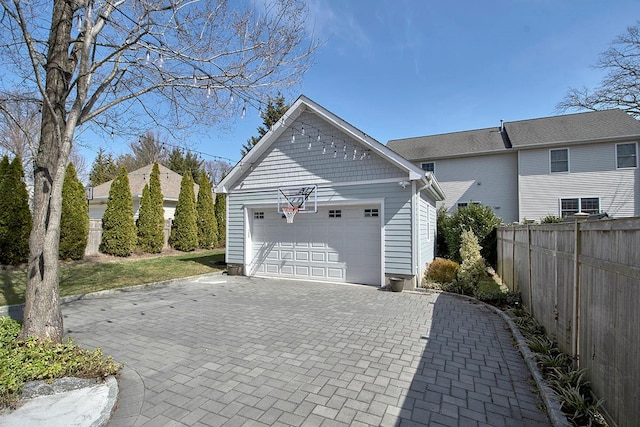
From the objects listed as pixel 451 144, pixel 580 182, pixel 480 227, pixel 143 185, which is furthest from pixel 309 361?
pixel 143 185

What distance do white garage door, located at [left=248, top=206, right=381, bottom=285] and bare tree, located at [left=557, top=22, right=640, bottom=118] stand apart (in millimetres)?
21022

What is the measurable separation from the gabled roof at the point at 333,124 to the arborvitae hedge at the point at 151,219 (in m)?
6.27

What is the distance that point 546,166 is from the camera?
16594mm

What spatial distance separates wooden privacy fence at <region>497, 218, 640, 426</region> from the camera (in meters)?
2.23

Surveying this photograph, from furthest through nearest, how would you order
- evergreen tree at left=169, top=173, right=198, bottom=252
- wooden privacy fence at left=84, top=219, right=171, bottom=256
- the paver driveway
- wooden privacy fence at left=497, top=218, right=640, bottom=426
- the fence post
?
evergreen tree at left=169, top=173, right=198, bottom=252 < wooden privacy fence at left=84, top=219, right=171, bottom=256 < the fence post < the paver driveway < wooden privacy fence at left=497, top=218, right=640, bottom=426

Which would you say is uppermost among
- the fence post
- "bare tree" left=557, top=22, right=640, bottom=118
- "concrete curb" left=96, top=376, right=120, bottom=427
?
"bare tree" left=557, top=22, right=640, bottom=118

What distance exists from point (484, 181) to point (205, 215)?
1662 centimetres

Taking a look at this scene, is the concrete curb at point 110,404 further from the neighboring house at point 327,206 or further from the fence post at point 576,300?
the neighboring house at point 327,206

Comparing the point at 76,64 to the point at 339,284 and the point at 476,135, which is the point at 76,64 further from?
the point at 476,135

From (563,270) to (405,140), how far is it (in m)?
19.2

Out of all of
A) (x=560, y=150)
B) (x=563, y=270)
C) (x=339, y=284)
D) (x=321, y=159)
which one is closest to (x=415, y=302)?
(x=339, y=284)

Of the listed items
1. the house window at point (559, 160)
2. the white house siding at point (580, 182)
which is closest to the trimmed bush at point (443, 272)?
the white house siding at point (580, 182)

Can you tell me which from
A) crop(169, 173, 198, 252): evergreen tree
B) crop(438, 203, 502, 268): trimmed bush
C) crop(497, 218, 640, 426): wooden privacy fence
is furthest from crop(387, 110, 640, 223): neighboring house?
crop(169, 173, 198, 252): evergreen tree

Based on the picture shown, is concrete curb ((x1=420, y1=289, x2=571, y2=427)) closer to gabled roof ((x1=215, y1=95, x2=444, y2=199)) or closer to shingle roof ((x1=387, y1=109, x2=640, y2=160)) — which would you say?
gabled roof ((x1=215, y1=95, x2=444, y2=199))
